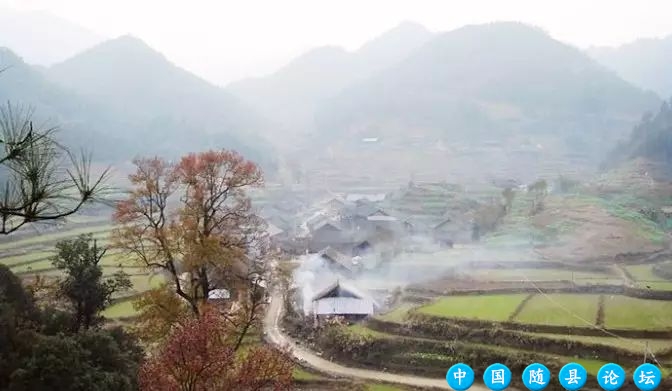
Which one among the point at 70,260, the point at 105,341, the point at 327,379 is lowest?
the point at 327,379

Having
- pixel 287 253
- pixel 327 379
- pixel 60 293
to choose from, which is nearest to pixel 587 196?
pixel 287 253

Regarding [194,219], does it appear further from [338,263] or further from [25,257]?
[25,257]

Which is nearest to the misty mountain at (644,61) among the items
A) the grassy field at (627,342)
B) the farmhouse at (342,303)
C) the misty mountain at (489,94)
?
the misty mountain at (489,94)

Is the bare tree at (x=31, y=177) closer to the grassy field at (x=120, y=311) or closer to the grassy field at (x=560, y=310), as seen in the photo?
the grassy field at (x=560, y=310)

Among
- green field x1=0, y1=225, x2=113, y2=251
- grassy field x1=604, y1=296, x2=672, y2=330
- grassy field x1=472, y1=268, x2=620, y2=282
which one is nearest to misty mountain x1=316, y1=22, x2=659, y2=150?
green field x1=0, y1=225, x2=113, y2=251

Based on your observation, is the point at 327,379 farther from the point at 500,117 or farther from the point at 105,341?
the point at 500,117

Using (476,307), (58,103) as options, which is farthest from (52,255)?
(58,103)
